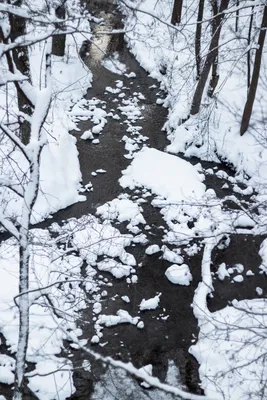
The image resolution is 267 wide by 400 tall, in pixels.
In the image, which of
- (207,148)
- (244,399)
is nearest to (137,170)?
(207,148)

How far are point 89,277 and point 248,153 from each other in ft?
18.0

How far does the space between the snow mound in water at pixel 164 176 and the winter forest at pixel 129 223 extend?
0.05 meters

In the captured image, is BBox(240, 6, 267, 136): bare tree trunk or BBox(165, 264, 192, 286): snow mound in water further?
BBox(240, 6, 267, 136): bare tree trunk

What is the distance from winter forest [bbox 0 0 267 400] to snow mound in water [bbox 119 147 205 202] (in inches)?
1.8

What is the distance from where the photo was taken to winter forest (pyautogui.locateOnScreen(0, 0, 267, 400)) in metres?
4.56

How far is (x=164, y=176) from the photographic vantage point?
10.6 metres

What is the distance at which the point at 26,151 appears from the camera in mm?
4324

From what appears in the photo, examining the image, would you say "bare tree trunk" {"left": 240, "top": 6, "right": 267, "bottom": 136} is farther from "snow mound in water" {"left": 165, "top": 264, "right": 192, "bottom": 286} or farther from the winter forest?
"snow mound in water" {"left": 165, "top": 264, "right": 192, "bottom": 286}

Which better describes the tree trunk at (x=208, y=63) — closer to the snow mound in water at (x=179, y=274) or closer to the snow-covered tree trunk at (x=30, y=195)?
the snow mound in water at (x=179, y=274)

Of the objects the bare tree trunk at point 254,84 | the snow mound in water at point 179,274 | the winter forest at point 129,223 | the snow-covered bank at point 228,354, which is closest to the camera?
the winter forest at point 129,223

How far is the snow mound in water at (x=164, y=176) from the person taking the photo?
1014 centimetres

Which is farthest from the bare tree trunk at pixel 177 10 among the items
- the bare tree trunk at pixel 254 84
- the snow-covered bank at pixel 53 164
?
the bare tree trunk at pixel 254 84

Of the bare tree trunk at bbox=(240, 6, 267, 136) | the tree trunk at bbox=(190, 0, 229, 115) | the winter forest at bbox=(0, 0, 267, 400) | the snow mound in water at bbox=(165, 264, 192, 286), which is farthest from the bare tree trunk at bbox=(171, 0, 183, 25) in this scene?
the snow mound in water at bbox=(165, 264, 192, 286)

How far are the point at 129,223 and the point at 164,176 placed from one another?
1932 mm
